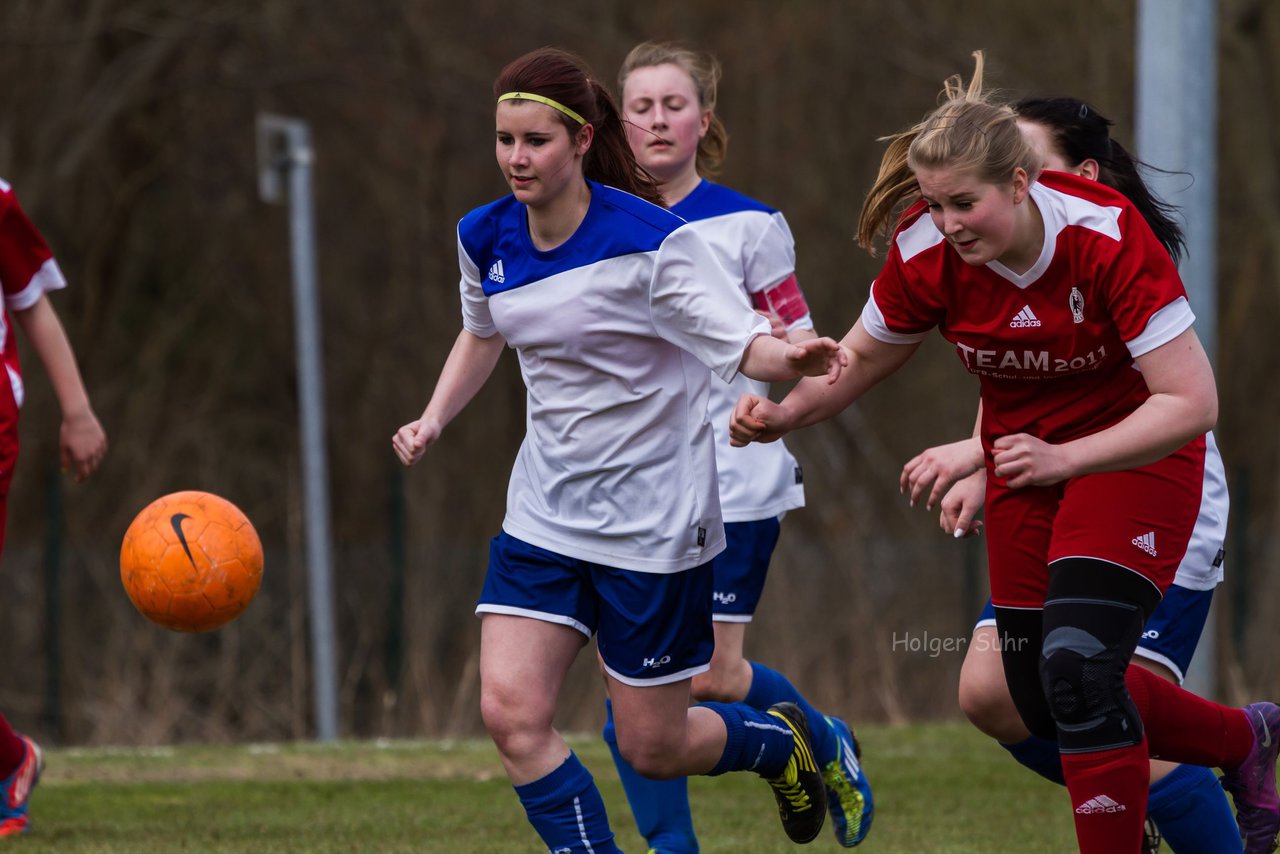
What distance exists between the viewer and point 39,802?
6.14 m

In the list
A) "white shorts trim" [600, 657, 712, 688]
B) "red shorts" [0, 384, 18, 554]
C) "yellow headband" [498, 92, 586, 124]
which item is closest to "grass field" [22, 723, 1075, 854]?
"red shorts" [0, 384, 18, 554]

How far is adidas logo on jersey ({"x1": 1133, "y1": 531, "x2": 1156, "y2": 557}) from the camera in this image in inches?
146

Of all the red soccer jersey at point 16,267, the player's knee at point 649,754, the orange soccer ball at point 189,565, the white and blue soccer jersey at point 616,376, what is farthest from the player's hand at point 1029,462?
the red soccer jersey at point 16,267

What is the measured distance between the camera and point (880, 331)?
13.0 ft

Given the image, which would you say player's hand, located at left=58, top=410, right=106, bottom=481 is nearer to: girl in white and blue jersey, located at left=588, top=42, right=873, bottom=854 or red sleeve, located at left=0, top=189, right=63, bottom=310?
red sleeve, located at left=0, top=189, right=63, bottom=310

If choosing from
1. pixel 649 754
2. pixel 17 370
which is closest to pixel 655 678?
pixel 649 754

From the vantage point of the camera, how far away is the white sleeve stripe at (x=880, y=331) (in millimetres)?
3945

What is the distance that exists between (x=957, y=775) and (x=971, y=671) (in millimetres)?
3054

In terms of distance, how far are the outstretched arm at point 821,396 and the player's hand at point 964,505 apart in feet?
1.18

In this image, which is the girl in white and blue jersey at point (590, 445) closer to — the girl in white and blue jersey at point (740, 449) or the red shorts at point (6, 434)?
the girl in white and blue jersey at point (740, 449)

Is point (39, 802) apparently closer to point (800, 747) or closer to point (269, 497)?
point (800, 747)

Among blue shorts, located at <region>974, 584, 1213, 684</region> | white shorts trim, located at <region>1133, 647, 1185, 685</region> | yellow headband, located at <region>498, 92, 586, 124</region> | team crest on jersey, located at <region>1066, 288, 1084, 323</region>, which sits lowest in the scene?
white shorts trim, located at <region>1133, 647, 1185, 685</region>

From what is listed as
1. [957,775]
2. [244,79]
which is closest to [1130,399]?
[957,775]

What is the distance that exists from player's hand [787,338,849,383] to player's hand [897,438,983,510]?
29cm
